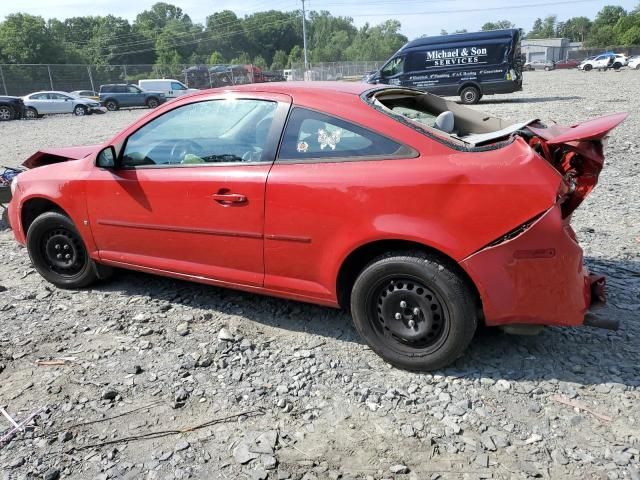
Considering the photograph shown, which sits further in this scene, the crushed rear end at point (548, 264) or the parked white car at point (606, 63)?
the parked white car at point (606, 63)

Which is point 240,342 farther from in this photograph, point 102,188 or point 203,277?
point 102,188

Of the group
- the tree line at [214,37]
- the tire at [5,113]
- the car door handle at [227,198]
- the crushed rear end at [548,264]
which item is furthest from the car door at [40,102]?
the tree line at [214,37]

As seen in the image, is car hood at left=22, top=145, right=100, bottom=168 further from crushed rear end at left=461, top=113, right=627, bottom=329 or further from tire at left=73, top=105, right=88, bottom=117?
tire at left=73, top=105, right=88, bottom=117

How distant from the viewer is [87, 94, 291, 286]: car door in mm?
3373

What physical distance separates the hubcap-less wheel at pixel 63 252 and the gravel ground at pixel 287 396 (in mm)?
336

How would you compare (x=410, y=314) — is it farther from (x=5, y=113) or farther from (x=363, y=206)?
(x=5, y=113)

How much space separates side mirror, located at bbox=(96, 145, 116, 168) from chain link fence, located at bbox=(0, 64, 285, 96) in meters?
36.7

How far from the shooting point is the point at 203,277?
3.72 meters

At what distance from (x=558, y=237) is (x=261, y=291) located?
6.12 ft

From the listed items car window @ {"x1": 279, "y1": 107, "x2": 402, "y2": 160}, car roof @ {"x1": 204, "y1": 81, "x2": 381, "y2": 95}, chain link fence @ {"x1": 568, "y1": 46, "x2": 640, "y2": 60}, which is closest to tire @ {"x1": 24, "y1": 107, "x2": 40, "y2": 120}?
car roof @ {"x1": 204, "y1": 81, "x2": 381, "y2": 95}

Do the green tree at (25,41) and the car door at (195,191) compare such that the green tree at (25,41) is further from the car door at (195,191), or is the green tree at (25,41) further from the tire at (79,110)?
the car door at (195,191)

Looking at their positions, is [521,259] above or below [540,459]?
above

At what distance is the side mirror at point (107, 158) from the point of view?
390 cm

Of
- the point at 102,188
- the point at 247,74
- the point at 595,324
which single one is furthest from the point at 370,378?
the point at 247,74
